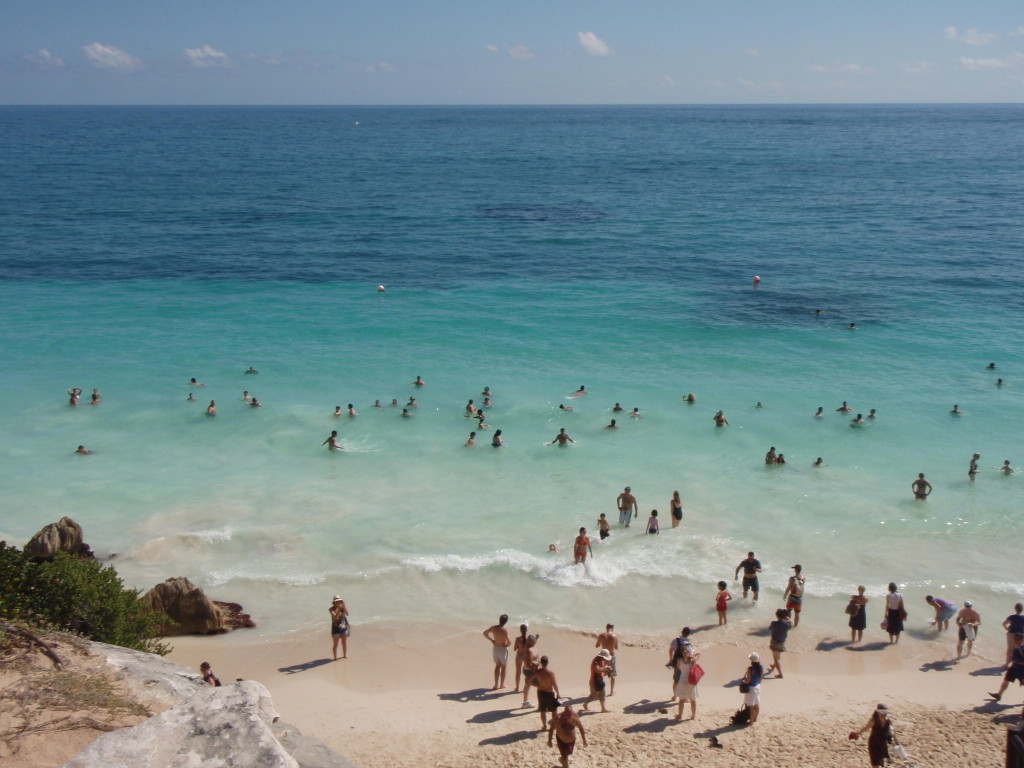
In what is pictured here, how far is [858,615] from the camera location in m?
16.6

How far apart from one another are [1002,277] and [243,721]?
163 feet

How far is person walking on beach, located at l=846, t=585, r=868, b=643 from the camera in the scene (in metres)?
16.6

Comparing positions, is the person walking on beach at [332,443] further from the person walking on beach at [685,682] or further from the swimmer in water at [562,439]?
the person walking on beach at [685,682]

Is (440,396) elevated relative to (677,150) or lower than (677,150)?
lower

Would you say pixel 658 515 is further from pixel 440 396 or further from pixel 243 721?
pixel 243 721

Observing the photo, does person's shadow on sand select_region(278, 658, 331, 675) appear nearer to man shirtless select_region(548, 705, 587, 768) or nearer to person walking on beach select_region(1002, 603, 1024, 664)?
man shirtless select_region(548, 705, 587, 768)

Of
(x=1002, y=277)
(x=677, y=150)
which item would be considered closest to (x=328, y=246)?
(x=1002, y=277)

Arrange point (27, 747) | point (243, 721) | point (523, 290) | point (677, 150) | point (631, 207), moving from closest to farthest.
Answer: point (243, 721) < point (27, 747) < point (523, 290) < point (631, 207) < point (677, 150)

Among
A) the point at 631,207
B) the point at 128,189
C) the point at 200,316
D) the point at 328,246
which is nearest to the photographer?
the point at 200,316

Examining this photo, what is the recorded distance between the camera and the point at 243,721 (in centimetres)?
779

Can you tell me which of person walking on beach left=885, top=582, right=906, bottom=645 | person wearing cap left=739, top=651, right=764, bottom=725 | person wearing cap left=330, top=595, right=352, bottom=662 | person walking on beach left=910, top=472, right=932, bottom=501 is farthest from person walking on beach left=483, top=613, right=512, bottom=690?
person walking on beach left=910, top=472, right=932, bottom=501

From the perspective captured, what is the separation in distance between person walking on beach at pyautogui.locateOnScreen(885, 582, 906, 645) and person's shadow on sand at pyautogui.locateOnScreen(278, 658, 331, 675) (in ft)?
36.7

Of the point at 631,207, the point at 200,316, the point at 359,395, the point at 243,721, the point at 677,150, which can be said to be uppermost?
the point at 677,150

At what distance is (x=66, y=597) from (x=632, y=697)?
9.56 meters
